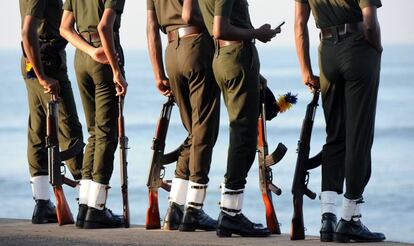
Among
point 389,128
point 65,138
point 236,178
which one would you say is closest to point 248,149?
point 236,178

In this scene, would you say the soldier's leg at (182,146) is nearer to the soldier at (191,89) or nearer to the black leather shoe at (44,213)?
the soldier at (191,89)

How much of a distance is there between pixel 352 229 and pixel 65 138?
104 inches

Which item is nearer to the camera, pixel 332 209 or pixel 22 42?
pixel 332 209

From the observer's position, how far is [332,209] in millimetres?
11727

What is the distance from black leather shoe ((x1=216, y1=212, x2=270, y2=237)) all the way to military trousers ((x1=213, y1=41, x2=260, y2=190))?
20 cm

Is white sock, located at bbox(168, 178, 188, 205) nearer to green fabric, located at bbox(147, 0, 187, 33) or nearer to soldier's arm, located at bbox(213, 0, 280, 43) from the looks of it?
green fabric, located at bbox(147, 0, 187, 33)

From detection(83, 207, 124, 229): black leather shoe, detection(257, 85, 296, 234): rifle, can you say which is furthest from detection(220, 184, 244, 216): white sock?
detection(83, 207, 124, 229): black leather shoe

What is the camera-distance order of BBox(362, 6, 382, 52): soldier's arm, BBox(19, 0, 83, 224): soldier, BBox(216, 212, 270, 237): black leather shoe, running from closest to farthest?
BBox(362, 6, 382, 52): soldier's arm → BBox(216, 212, 270, 237): black leather shoe → BBox(19, 0, 83, 224): soldier

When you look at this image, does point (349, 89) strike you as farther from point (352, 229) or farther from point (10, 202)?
point (10, 202)

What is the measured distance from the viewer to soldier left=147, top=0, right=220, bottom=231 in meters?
12.2

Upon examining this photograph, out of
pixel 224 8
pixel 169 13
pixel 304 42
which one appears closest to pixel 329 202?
pixel 304 42

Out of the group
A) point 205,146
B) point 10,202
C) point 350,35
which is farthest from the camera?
point 10,202

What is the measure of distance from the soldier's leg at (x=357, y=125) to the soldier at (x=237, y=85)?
23.7 inches

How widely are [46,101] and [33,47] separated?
447 millimetres
